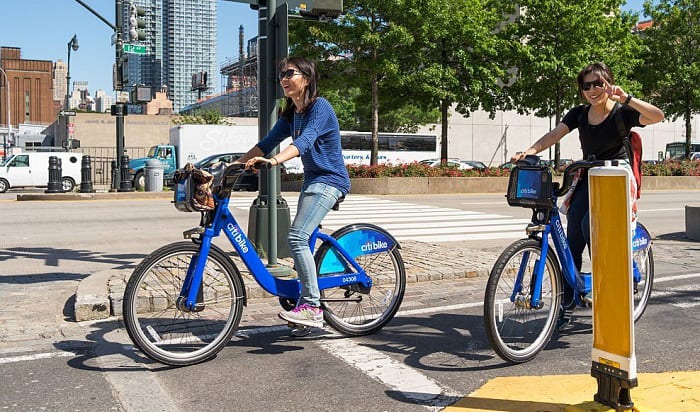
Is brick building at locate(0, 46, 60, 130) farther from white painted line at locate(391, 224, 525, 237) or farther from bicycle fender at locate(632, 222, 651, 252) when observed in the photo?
bicycle fender at locate(632, 222, 651, 252)

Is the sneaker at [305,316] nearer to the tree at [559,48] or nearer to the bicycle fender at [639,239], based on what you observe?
the bicycle fender at [639,239]

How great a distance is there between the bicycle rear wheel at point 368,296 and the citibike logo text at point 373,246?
41mm

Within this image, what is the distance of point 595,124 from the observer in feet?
16.3

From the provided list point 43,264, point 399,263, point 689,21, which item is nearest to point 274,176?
point 399,263

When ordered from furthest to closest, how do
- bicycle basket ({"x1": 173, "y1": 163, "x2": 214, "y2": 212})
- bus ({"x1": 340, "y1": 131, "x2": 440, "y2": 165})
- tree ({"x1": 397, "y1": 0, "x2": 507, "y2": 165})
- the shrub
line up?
bus ({"x1": 340, "y1": 131, "x2": 440, "y2": 165}) < tree ({"x1": 397, "y1": 0, "x2": 507, "y2": 165}) < the shrub < bicycle basket ({"x1": 173, "y1": 163, "x2": 214, "y2": 212})

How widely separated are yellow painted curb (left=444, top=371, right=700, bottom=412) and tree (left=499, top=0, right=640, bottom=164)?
29.1 metres

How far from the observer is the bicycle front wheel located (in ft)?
13.9

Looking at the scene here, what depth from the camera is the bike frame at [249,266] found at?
445 cm

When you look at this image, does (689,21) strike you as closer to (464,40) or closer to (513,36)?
(513,36)

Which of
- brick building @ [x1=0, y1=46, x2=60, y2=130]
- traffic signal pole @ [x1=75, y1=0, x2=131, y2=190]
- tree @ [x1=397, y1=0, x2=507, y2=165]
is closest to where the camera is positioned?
traffic signal pole @ [x1=75, y1=0, x2=131, y2=190]

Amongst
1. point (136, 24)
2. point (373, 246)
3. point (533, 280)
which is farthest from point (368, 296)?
point (136, 24)

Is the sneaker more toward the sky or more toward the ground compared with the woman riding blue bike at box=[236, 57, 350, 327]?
more toward the ground

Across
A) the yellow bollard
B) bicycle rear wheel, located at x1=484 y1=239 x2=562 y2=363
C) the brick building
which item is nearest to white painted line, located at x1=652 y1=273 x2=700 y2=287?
bicycle rear wheel, located at x1=484 y1=239 x2=562 y2=363

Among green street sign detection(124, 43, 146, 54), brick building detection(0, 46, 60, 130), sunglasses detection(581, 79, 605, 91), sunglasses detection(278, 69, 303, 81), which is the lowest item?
sunglasses detection(581, 79, 605, 91)
